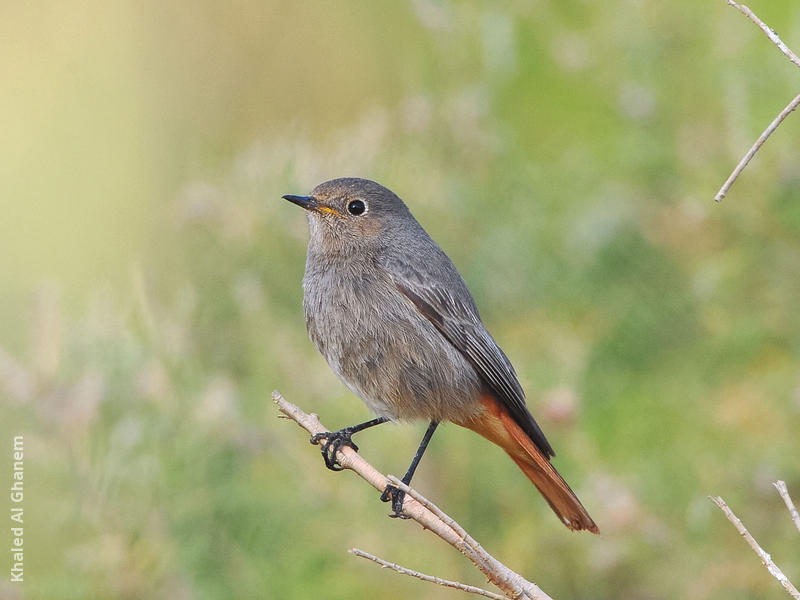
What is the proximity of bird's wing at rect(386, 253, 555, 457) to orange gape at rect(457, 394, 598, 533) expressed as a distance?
0.03 metres

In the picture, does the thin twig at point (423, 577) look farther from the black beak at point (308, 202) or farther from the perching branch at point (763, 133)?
the black beak at point (308, 202)

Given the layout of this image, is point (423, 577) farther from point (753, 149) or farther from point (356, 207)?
point (356, 207)

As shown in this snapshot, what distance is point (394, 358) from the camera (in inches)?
126

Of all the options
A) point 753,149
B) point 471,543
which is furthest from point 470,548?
point 753,149

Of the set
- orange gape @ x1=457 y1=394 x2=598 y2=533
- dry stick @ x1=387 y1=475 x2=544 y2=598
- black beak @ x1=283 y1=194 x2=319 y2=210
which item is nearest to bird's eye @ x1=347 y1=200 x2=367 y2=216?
black beak @ x1=283 y1=194 x2=319 y2=210

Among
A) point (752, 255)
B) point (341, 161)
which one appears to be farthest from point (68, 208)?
point (752, 255)

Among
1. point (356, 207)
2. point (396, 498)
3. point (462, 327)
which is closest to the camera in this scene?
point (396, 498)

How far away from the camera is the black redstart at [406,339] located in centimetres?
316

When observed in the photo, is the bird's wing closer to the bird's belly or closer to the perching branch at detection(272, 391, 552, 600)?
the bird's belly

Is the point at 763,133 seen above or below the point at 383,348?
below

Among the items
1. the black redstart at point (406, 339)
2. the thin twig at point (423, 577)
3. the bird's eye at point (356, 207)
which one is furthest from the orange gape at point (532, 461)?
the thin twig at point (423, 577)

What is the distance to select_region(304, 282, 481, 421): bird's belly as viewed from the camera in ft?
10.3

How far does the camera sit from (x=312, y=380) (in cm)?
417

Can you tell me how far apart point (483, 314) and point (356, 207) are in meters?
1.38
